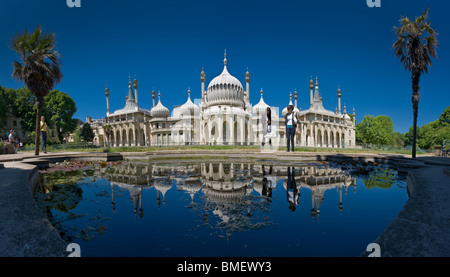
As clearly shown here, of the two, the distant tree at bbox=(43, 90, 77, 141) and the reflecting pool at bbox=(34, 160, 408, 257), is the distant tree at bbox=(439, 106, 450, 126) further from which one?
the distant tree at bbox=(43, 90, 77, 141)

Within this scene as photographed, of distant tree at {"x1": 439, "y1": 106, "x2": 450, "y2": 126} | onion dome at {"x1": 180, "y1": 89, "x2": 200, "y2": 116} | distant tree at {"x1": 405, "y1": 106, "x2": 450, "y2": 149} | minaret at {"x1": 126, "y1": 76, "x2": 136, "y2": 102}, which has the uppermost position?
minaret at {"x1": 126, "y1": 76, "x2": 136, "y2": 102}

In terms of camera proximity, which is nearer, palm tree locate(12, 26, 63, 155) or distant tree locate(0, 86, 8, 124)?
palm tree locate(12, 26, 63, 155)

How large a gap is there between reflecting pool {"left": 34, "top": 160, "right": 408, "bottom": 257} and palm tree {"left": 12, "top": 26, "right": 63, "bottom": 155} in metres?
12.2

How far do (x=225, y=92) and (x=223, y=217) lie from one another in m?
38.7

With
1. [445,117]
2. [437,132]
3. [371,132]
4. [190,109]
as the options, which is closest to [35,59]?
[190,109]

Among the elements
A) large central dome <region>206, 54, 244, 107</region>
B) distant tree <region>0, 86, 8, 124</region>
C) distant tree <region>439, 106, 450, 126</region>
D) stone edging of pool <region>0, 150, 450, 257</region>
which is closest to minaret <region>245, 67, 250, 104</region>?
large central dome <region>206, 54, 244, 107</region>

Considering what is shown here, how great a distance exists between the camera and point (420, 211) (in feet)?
8.97

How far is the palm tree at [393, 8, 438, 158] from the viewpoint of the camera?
12453mm

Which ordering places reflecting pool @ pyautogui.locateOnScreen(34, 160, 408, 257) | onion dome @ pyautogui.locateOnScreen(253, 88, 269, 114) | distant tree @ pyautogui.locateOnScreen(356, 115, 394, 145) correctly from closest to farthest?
reflecting pool @ pyautogui.locateOnScreen(34, 160, 408, 257), onion dome @ pyautogui.locateOnScreen(253, 88, 269, 114), distant tree @ pyautogui.locateOnScreen(356, 115, 394, 145)

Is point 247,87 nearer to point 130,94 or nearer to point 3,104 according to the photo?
point 130,94

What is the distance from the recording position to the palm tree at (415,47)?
1245 cm
